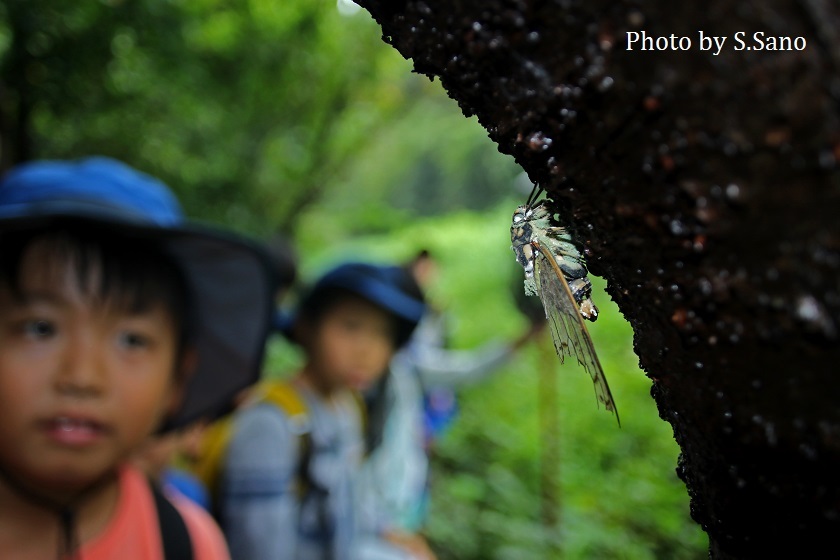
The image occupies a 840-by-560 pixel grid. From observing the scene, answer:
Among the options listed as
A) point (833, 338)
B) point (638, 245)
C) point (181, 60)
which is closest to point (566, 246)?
point (638, 245)

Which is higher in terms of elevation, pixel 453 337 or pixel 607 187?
pixel 453 337

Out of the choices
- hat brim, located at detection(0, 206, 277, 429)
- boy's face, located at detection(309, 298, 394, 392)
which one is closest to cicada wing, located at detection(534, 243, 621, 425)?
hat brim, located at detection(0, 206, 277, 429)

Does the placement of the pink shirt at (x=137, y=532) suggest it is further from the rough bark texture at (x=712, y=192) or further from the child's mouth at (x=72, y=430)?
the rough bark texture at (x=712, y=192)

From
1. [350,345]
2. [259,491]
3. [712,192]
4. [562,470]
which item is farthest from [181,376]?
[562,470]

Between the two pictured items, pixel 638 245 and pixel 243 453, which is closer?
pixel 638 245

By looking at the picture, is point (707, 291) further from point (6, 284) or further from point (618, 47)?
point (6, 284)

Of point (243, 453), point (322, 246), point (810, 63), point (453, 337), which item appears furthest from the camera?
point (322, 246)

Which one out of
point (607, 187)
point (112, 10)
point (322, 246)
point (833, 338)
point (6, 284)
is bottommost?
point (833, 338)

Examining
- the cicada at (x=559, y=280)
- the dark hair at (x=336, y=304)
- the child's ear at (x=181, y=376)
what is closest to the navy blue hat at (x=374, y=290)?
the dark hair at (x=336, y=304)
